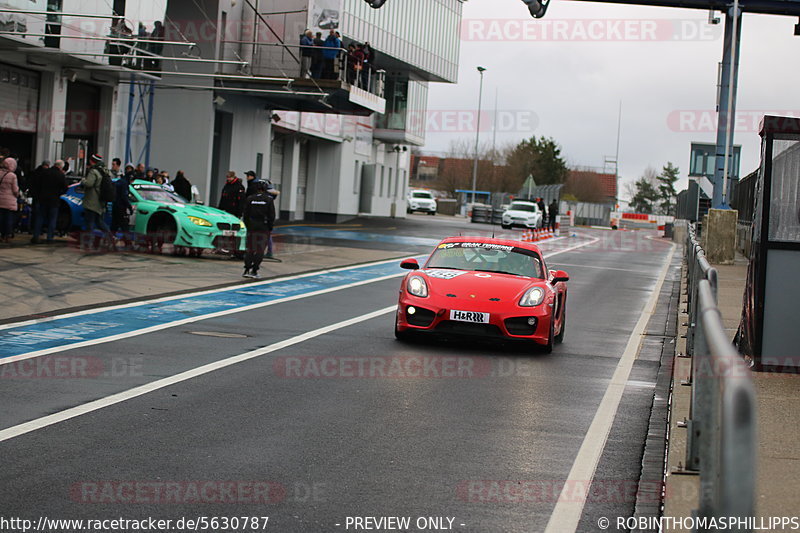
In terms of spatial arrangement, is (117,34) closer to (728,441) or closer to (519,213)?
(728,441)

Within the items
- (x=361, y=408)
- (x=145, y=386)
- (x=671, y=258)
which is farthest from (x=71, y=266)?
(x=671, y=258)

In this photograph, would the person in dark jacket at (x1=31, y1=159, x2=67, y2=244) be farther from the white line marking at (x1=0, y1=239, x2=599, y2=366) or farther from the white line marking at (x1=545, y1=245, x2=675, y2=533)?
the white line marking at (x1=545, y1=245, x2=675, y2=533)

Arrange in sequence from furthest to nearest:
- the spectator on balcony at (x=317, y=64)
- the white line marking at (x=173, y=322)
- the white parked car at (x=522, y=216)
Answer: the white parked car at (x=522, y=216)
the spectator on balcony at (x=317, y=64)
the white line marking at (x=173, y=322)

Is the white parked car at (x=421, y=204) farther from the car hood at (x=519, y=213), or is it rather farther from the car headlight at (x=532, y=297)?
the car headlight at (x=532, y=297)

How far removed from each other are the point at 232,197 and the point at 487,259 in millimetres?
12493

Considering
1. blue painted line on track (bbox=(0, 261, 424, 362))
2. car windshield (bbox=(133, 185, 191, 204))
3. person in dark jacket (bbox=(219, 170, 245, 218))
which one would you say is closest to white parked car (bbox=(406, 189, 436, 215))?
person in dark jacket (bbox=(219, 170, 245, 218))

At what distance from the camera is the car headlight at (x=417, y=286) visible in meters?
12.0

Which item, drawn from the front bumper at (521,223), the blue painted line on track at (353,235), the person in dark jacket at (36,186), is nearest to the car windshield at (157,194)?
the person in dark jacket at (36,186)

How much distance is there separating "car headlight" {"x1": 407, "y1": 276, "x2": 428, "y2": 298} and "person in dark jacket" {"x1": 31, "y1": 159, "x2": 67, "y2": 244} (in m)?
11.1

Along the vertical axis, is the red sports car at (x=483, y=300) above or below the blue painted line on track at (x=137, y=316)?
above

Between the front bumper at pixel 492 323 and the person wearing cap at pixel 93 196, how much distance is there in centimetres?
1168

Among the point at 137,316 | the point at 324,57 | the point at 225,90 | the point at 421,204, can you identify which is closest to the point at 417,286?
the point at 137,316

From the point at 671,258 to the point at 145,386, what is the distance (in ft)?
102

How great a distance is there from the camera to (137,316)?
13.2 meters
